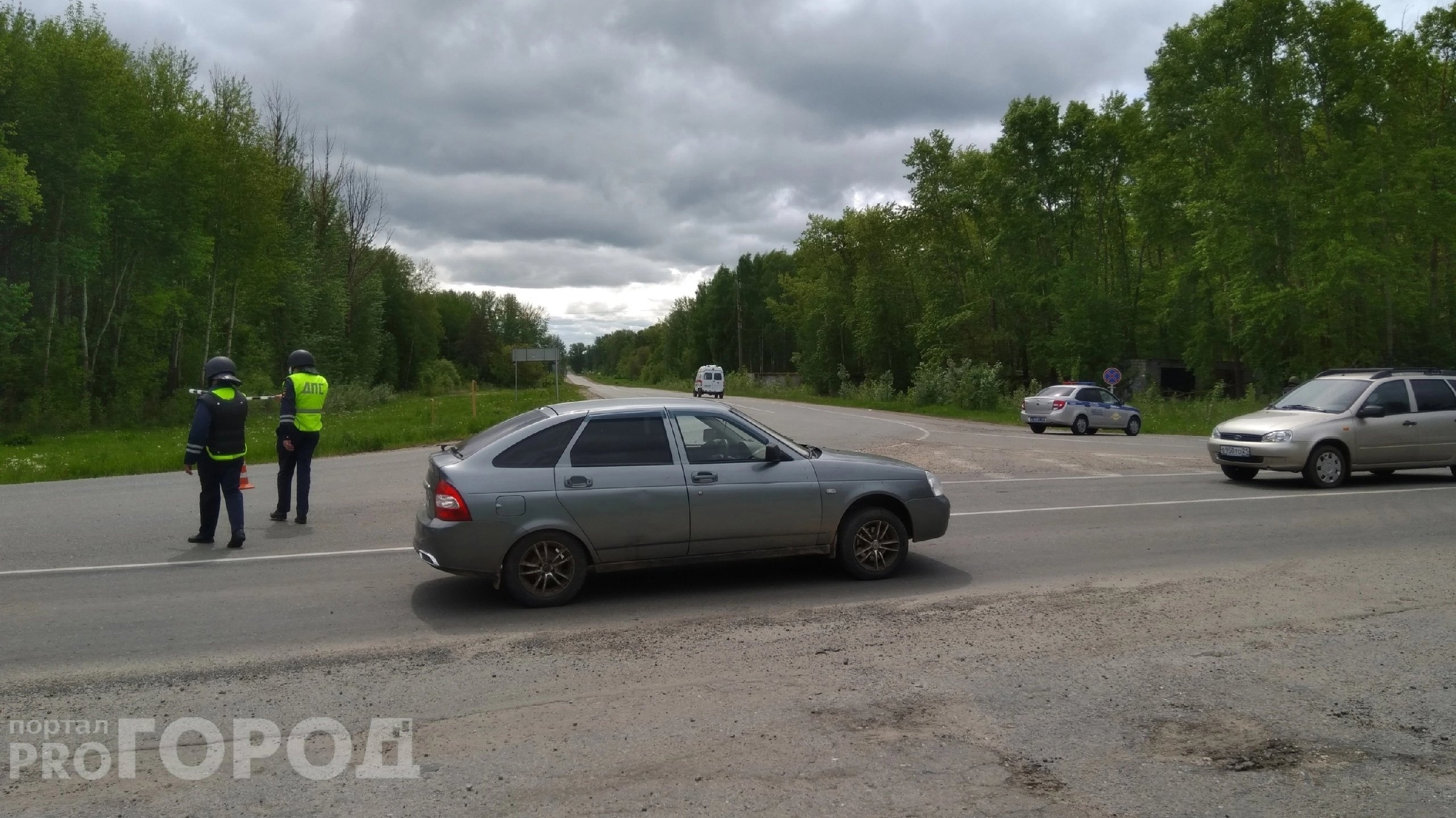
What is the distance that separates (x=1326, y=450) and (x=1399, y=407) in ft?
4.68

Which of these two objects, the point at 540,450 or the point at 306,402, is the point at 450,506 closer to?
the point at 540,450

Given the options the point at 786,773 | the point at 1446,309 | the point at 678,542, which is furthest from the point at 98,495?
the point at 1446,309

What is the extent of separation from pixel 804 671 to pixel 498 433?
3.32 metres

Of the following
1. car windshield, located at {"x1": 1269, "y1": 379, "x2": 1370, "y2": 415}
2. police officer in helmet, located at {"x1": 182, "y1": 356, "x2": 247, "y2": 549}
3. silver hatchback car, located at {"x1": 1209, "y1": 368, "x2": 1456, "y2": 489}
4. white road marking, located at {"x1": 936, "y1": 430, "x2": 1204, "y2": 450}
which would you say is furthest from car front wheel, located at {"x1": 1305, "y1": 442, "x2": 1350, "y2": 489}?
police officer in helmet, located at {"x1": 182, "y1": 356, "x2": 247, "y2": 549}

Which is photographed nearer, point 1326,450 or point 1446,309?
point 1326,450

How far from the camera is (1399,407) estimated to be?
14.0 metres

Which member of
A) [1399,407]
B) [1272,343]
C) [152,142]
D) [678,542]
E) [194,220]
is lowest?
[678,542]

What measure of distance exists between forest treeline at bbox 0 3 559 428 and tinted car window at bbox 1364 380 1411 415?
3327cm

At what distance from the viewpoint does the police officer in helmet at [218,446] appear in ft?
30.2

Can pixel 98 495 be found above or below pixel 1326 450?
below

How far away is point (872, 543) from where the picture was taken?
7902mm

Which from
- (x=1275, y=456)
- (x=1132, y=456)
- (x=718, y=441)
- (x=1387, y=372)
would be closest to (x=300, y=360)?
(x=718, y=441)

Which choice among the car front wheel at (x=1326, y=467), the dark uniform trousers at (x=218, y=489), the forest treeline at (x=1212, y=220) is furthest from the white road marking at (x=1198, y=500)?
the forest treeline at (x=1212, y=220)

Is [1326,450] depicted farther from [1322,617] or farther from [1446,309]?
[1446,309]
